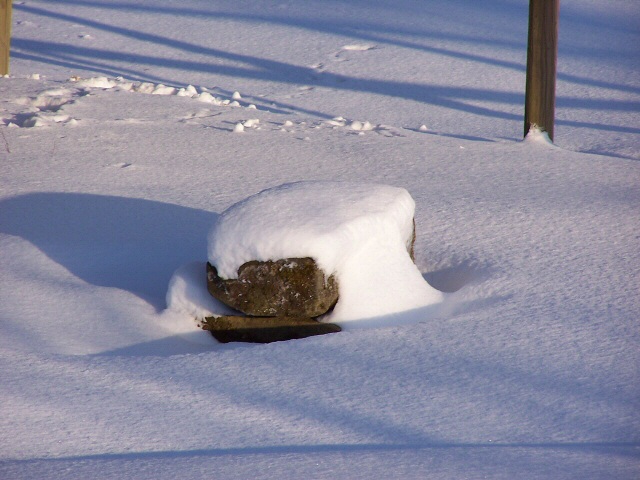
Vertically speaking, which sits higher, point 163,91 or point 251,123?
point 163,91

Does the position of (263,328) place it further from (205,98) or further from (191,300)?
(205,98)

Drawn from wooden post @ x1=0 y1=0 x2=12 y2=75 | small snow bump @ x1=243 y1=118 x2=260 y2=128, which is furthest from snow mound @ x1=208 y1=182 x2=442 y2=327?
wooden post @ x1=0 y1=0 x2=12 y2=75

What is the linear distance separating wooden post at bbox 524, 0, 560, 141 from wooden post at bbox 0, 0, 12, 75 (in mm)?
4224

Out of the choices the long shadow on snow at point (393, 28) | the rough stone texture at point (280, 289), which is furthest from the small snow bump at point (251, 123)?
the long shadow on snow at point (393, 28)

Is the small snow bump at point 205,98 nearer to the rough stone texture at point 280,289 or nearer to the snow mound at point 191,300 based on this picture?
the snow mound at point 191,300

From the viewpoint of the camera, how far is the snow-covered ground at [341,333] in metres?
2.02

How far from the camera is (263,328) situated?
287 cm

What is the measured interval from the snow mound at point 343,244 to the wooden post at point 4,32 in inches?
165

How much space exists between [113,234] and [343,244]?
1396 mm

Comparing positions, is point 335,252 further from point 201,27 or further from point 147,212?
point 201,27

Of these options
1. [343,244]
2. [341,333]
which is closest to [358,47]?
[343,244]

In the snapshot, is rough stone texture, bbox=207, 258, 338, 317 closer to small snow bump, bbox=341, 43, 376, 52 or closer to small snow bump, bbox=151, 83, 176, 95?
small snow bump, bbox=151, 83, 176, 95

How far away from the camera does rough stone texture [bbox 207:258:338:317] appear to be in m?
2.77

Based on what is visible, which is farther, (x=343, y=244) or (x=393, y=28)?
(x=393, y=28)
